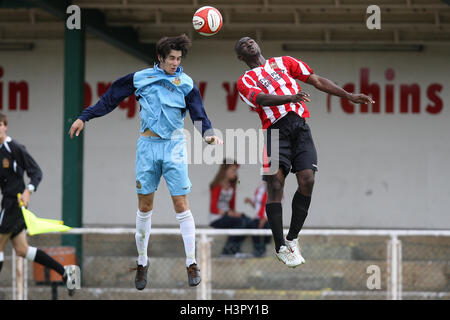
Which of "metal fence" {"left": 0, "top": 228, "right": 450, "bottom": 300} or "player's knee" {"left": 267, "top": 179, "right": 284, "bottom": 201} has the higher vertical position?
"player's knee" {"left": 267, "top": 179, "right": 284, "bottom": 201}

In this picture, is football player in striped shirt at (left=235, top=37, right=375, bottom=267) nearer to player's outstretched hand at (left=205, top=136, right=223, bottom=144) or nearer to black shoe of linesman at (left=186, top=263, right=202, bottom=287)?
player's outstretched hand at (left=205, top=136, right=223, bottom=144)

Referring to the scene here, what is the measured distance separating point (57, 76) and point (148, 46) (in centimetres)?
242

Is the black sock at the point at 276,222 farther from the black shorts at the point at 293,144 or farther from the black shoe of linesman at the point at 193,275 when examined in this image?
the black shoe of linesman at the point at 193,275

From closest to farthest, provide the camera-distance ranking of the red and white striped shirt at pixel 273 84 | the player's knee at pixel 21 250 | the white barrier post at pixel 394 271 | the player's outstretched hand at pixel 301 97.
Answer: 1. the player's outstretched hand at pixel 301 97
2. the red and white striped shirt at pixel 273 84
3. the player's knee at pixel 21 250
4. the white barrier post at pixel 394 271

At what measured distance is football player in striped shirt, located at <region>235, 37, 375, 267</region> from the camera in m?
7.33

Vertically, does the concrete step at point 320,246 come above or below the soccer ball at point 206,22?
below

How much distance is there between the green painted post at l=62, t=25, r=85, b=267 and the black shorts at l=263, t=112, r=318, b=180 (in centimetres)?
651

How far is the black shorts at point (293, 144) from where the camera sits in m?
7.38

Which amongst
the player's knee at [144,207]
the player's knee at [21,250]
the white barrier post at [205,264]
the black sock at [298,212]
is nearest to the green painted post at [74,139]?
the player's knee at [21,250]

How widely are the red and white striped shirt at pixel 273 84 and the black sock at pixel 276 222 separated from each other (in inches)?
27.4
